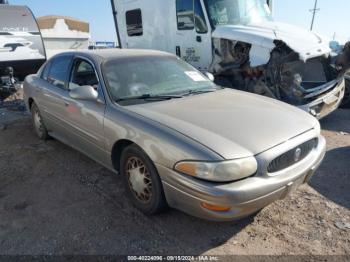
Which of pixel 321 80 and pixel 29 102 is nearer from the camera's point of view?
pixel 29 102

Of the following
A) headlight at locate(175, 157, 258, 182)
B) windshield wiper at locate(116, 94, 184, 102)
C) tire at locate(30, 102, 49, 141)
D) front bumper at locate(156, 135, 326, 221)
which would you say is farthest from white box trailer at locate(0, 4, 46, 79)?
headlight at locate(175, 157, 258, 182)

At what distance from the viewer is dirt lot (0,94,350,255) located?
2795mm

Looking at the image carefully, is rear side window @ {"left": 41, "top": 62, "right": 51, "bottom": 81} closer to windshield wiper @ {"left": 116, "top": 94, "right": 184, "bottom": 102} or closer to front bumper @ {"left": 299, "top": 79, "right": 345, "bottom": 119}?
windshield wiper @ {"left": 116, "top": 94, "right": 184, "bottom": 102}

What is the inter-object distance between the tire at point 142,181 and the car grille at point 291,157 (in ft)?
3.23

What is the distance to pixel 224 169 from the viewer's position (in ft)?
8.13

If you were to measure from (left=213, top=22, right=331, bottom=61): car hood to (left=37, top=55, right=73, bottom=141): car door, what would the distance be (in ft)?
10.6

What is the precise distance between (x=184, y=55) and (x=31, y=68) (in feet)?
14.4

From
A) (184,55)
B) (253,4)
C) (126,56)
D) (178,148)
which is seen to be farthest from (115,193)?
(253,4)

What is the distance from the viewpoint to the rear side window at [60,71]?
438cm

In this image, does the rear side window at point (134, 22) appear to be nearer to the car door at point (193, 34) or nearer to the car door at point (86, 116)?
the car door at point (193, 34)

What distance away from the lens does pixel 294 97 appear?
5.62m

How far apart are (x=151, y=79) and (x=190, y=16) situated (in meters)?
3.70

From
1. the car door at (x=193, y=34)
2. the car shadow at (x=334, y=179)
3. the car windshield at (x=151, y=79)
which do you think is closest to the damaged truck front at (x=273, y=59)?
the car door at (x=193, y=34)

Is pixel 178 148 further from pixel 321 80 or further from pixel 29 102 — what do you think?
pixel 321 80
